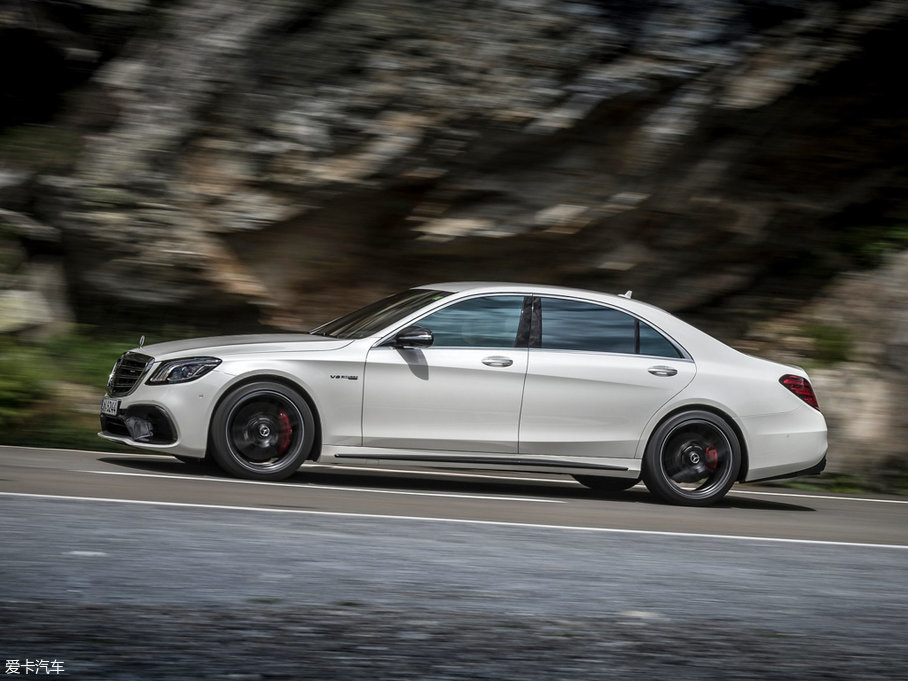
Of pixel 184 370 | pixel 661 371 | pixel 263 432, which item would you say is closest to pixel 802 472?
pixel 661 371

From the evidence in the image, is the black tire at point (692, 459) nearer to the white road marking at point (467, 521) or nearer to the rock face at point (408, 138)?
the white road marking at point (467, 521)

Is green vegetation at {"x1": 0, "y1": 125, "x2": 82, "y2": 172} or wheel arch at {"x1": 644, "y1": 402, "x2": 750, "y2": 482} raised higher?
green vegetation at {"x1": 0, "y1": 125, "x2": 82, "y2": 172}

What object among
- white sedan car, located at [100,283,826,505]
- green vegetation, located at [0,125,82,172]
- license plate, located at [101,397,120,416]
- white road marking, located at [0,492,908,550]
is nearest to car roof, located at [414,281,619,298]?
white sedan car, located at [100,283,826,505]

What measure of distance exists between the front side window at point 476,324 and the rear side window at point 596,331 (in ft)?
0.87

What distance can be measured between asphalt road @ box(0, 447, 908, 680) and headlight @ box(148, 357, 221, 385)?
2.28 feet

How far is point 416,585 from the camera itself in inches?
220

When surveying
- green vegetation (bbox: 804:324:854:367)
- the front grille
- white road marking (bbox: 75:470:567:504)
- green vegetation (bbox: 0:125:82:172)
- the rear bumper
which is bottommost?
white road marking (bbox: 75:470:567:504)

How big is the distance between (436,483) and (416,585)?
14.0ft

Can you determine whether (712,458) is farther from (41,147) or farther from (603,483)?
(41,147)

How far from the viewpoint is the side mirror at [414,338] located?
884 centimetres

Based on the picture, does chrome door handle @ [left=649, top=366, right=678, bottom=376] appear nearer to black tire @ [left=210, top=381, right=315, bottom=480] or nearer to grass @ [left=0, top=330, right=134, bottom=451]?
black tire @ [left=210, top=381, right=315, bottom=480]

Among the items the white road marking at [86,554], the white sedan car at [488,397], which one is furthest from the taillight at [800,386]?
the white road marking at [86,554]

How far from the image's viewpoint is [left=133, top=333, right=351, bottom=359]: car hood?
28.6 ft

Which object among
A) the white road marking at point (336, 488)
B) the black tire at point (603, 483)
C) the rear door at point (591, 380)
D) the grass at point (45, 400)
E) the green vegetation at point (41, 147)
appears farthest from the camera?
the green vegetation at point (41, 147)
